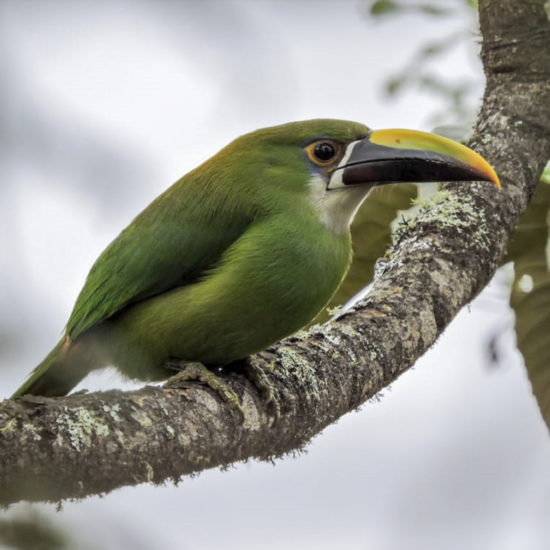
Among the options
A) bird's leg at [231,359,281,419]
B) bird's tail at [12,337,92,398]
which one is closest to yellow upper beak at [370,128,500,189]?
bird's leg at [231,359,281,419]

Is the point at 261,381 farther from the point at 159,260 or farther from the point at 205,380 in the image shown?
the point at 159,260

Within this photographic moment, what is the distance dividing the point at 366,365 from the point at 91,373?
2.96 ft

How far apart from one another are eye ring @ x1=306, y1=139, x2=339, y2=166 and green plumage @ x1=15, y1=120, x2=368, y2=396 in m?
0.02

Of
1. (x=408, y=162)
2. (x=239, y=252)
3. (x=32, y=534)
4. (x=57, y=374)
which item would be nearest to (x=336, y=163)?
(x=408, y=162)

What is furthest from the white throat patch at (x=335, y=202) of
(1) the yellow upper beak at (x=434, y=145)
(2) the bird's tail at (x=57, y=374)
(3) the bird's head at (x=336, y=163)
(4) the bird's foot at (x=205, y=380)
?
(2) the bird's tail at (x=57, y=374)

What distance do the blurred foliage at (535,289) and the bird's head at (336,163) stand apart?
0.44m

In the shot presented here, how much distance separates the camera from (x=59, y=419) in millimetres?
1884

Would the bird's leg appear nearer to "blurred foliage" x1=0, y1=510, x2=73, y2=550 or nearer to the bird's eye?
the bird's eye

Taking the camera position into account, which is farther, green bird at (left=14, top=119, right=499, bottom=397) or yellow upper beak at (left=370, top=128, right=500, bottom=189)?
yellow upper beak at (left=370, top=128, right=500, bottom=189)

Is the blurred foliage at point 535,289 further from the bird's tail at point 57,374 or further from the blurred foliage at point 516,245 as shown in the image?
the bird's tail at point 57,374

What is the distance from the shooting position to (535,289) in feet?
10.5

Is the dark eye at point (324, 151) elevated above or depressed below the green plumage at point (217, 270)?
above

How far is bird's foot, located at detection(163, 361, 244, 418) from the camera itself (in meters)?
2.42

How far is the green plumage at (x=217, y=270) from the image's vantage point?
9.32 ft
